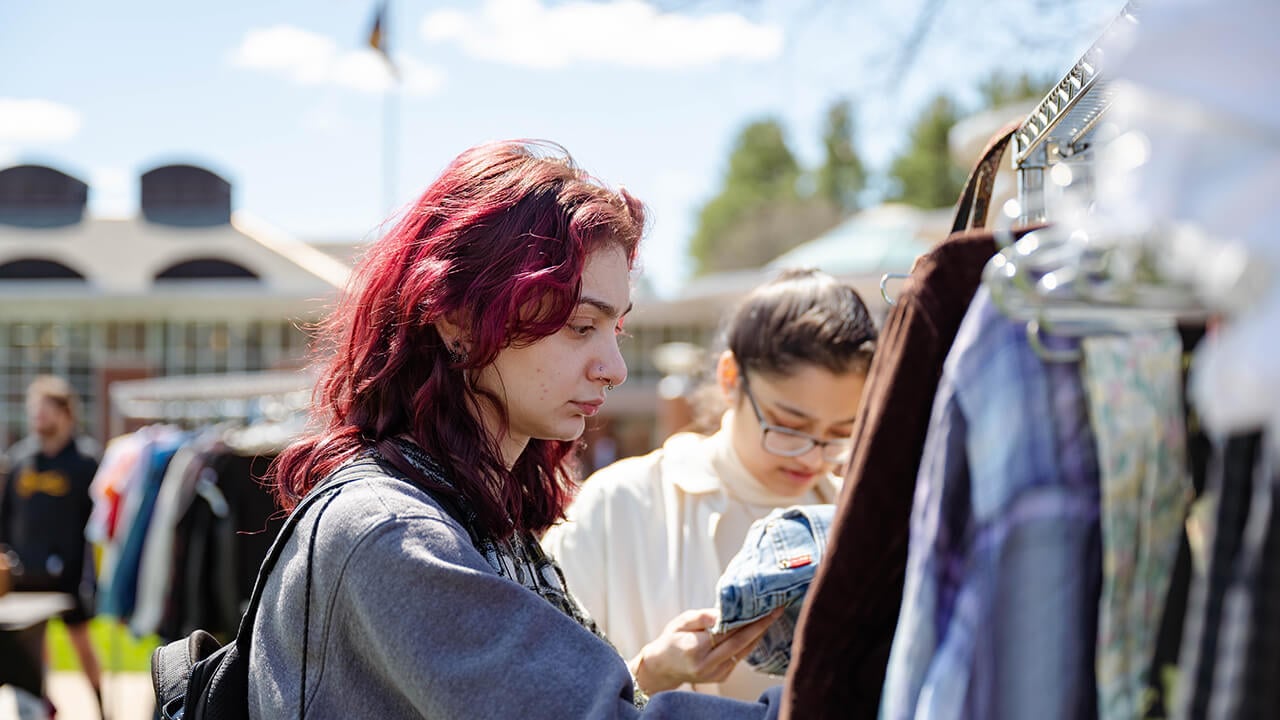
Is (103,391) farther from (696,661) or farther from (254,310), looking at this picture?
(696,661)

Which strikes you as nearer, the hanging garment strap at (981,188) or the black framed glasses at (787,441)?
the hanging garment strap at (981,188)

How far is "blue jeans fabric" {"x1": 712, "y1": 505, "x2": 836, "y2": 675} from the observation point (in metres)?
1.55

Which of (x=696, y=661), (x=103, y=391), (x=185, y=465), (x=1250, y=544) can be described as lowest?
(x=103, y=391)

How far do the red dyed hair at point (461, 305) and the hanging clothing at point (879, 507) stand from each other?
576 mm

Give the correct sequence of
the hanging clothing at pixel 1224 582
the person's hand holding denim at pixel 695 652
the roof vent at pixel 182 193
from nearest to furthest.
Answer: the hanging clothing at pixel 1224 582 → the person's hand holding denim at pixel 695 652 → the roof vent at pixel 182 193

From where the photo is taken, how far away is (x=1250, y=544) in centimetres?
78

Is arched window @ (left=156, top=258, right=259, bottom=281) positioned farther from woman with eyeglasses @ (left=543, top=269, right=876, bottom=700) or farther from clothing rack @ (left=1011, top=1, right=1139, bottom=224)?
clothing rack @ (left=1011, top=1, right=1139, bottom=224)

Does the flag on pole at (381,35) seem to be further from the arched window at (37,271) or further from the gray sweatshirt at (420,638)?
the gray sweatshirt at (420,638)

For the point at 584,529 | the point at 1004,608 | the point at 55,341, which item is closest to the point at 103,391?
the point at 55,341

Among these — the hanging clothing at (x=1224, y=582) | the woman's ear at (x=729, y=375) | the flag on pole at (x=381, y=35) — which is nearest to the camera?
the hanging clothing at (x=1224, y=582)

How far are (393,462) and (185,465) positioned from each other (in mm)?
5022

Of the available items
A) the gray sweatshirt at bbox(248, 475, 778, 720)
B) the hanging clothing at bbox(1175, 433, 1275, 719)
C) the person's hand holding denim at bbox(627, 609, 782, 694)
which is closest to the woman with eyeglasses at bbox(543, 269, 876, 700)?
the person's hand holding denim at bbox(627, 609, 782, 694)

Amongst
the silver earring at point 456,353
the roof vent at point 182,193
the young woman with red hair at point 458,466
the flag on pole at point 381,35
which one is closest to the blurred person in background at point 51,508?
the young woman with red hair at point 458,466

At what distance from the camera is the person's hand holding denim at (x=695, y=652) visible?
1630 mm
